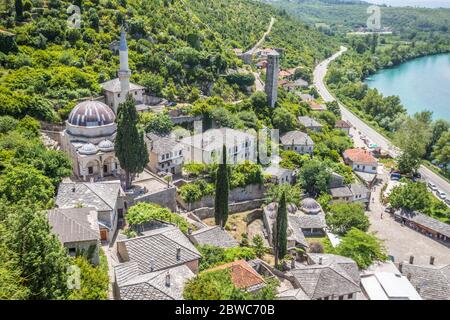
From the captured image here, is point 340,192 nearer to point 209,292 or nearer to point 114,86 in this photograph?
point 114,86

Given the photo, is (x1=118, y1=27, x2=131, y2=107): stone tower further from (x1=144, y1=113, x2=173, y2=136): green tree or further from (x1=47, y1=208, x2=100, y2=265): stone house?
(x1=47, y1=208, x2=100, y2=265): stone house

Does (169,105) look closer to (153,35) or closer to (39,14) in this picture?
(153,35)

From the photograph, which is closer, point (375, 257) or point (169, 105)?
point (375, 257)

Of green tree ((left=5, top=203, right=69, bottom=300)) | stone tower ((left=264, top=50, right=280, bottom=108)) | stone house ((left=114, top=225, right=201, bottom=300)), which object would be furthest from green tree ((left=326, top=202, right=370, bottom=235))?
green tree ((left=5, top=203, right=69, bottom=300))

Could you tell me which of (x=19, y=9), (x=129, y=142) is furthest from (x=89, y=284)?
(x=19, y=9)

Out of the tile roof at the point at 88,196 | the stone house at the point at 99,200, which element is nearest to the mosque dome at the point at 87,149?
the stone house at the point at 99,200

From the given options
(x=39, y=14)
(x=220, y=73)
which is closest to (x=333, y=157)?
(x=220, y=73)
